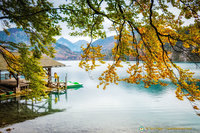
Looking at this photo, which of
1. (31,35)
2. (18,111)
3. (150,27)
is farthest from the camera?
(18,111)

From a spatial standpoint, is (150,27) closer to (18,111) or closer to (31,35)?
(31,35)

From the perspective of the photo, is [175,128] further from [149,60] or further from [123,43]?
[123,43]

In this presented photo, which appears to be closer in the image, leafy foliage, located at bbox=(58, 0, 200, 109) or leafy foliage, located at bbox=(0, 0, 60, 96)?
leafy foliage, located at bbox=(58, 0, 200, 109)

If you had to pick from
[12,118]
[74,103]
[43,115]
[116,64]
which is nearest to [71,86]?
[74,103]

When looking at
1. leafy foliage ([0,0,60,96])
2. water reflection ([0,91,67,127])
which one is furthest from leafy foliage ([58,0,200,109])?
water reflection ([0,91,67,127])

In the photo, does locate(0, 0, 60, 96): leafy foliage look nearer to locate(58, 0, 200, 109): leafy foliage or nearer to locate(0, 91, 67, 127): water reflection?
locate(58, 0, 200, 109): leafy foliage

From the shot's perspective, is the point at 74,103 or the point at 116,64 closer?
the point at 116,64

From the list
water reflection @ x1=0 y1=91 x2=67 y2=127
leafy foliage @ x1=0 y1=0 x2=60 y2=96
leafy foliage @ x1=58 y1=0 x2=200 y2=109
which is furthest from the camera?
water reflection @ x1=0 y1=91 x2=67 y2=127

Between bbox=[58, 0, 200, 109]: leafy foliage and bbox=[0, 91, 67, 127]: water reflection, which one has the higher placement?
bbox=[58, 0, 200, 109]: leafy foliage

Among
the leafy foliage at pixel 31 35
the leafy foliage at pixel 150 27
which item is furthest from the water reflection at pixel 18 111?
the leafy foliage at pixel 150 27

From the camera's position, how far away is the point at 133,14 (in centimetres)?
359

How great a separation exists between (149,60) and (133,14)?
1.89m

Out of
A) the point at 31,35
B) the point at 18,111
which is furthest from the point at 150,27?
the point at 18,111

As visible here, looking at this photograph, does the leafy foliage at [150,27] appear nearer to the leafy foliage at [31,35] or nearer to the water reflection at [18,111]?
the leafy foliage at [31,35]
